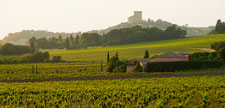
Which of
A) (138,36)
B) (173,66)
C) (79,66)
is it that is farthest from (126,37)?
(173,66)

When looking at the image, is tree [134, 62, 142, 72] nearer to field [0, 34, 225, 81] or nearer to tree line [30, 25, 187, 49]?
field [0, 34, 225, 81]

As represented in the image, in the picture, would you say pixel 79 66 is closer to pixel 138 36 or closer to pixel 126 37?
pixel 126 37

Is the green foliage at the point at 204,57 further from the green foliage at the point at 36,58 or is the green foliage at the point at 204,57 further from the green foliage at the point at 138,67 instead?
the green foliage at the point at 36,58

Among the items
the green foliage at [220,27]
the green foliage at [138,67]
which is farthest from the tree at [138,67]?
the green foliage at [220,27]

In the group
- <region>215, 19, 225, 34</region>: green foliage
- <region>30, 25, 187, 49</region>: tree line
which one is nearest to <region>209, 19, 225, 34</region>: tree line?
<region>215, 19, 225, 34</region>: green foliage

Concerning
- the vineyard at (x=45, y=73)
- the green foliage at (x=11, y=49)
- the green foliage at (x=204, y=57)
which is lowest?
the vineyard at (x=45, y=73)

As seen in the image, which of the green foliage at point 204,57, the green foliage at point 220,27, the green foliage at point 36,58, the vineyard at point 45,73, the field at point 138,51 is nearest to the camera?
the vineyard at point 45,73

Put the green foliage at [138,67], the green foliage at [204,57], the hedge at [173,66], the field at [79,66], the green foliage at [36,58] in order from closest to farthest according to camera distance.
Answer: the field at [79,66] < the hedge at [173,66] < the green foliage at [138,67] < the green foliage at [204,57] < the green foliage at [36,58]

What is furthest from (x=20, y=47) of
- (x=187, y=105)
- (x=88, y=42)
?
(x=187, y=105)

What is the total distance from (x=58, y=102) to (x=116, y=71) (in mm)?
34413

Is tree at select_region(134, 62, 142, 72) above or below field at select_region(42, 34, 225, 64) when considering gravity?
below

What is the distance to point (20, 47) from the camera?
122188mm

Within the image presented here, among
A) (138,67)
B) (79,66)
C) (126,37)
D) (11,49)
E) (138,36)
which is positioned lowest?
(79,66)

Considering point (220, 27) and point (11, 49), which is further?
A: point (220, 27)
